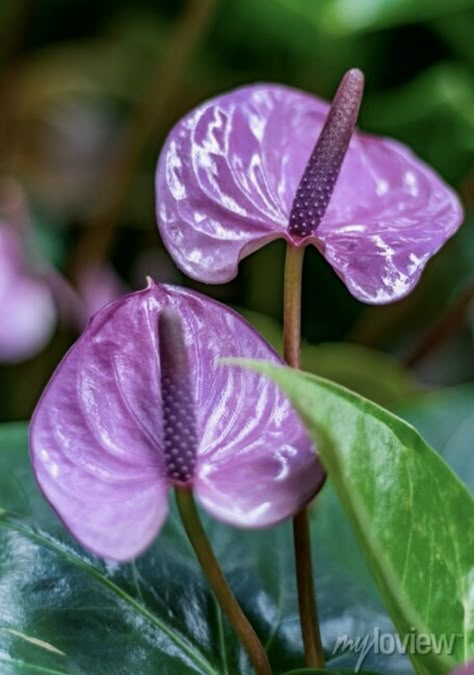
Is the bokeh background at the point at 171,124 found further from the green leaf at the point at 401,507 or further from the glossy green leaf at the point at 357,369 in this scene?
the green leaf at the point at 401,507

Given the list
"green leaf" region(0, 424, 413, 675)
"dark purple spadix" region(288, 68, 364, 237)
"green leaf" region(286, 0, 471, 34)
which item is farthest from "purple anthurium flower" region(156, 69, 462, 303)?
"green leaf" region(286, 0, 471, 34)

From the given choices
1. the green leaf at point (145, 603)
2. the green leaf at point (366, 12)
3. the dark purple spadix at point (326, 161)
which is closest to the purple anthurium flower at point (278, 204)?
the dark purple spadix at point (326, 161)

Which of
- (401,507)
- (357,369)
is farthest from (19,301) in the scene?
(401,507)

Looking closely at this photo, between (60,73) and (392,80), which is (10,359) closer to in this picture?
(60,73)

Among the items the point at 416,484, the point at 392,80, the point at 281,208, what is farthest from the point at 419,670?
the point at 392,80

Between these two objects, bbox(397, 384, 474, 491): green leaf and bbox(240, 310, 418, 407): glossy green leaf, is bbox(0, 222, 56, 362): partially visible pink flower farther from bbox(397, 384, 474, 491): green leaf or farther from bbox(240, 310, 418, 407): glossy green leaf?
bbox(397, 384, 474, 491): green leaf

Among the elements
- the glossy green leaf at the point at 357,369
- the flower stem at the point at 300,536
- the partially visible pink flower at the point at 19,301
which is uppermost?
the flower stem at the point at 300,536

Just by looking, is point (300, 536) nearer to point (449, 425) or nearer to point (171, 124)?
point (449, 425)
